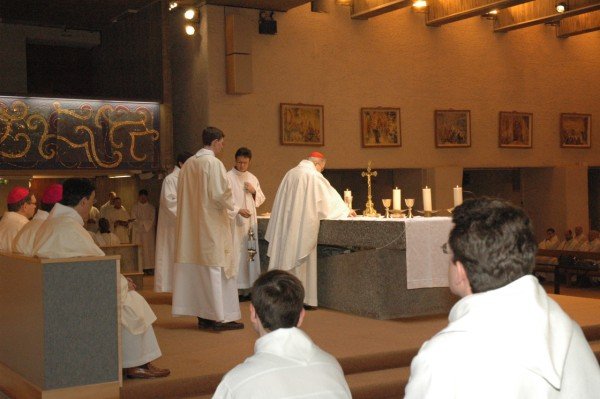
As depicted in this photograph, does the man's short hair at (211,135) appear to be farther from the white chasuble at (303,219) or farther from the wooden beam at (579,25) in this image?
the wooden beam at (579,25)

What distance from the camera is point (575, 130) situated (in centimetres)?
1655

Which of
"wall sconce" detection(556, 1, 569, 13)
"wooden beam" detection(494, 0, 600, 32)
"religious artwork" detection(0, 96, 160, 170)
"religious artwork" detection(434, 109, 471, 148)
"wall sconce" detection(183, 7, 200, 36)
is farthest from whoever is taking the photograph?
"religious artwork" detection(434, 109, 471, 148)

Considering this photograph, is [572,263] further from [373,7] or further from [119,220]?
[119,220]

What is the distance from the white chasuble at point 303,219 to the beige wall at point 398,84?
149 inches

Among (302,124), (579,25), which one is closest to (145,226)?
(302,124)

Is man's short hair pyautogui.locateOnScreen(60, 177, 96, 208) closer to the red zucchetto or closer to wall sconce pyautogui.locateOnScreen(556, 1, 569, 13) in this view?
the red zucchetto

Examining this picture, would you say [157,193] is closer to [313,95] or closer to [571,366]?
[313,95]

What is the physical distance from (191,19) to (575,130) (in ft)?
26.7

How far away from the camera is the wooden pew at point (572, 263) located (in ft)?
42.1

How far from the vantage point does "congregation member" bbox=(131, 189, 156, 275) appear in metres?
14.5

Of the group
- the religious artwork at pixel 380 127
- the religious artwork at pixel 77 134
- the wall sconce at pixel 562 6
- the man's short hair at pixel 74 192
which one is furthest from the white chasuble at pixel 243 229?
the wall sconce at pixel 562 6

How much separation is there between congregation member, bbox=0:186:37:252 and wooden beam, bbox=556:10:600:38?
11.8 metres

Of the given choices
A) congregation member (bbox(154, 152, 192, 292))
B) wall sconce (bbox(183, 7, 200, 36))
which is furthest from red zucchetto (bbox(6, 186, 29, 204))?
wall sconce (bbox(183, 7, 200, 36))

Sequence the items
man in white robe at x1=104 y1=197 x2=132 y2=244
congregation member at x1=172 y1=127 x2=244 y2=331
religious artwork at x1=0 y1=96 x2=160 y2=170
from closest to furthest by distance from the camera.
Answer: congregation member at x1=172 y1=127 x2=244 y2=331 < religious artwork at x1=0 y1=96 x2=160 y2=170 < man in white robe at x1=104 y1=197 x2=132 y2=244
